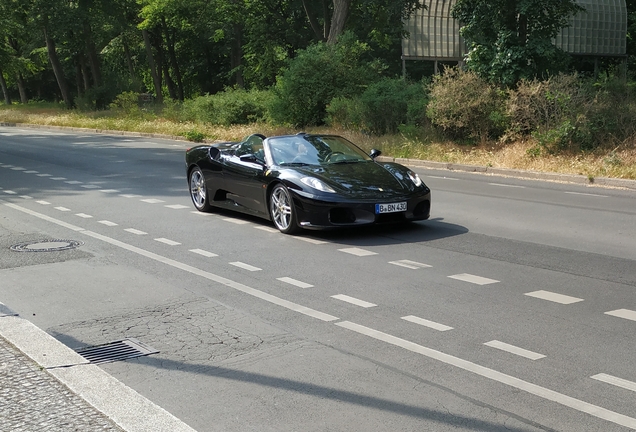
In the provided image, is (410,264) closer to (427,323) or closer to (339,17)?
(427,323)

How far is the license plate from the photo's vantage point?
10.5m

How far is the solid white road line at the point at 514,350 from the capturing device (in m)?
5.72

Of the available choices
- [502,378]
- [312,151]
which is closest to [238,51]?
[312,151]

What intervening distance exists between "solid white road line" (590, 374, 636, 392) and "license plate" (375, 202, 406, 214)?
543 cm

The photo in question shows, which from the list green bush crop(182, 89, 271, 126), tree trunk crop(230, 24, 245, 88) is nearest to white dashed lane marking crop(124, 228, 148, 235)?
green bush crop(182, 89, 271, 126)

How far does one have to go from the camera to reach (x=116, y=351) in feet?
20.3

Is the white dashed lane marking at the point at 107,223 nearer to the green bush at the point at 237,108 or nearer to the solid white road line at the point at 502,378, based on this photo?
the solid white road line at the point at 502,378

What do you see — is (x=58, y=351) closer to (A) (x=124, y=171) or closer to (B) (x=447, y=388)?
(B) (x=447, y=388)

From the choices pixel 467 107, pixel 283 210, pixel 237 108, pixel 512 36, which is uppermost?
pixel 512 36

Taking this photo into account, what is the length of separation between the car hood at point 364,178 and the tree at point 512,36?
12.4m

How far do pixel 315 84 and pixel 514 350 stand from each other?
24176 mm

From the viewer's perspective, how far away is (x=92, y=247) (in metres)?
10.5

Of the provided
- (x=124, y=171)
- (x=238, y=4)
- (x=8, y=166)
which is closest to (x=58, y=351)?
(x=124, y=171)

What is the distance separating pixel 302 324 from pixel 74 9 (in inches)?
1919
